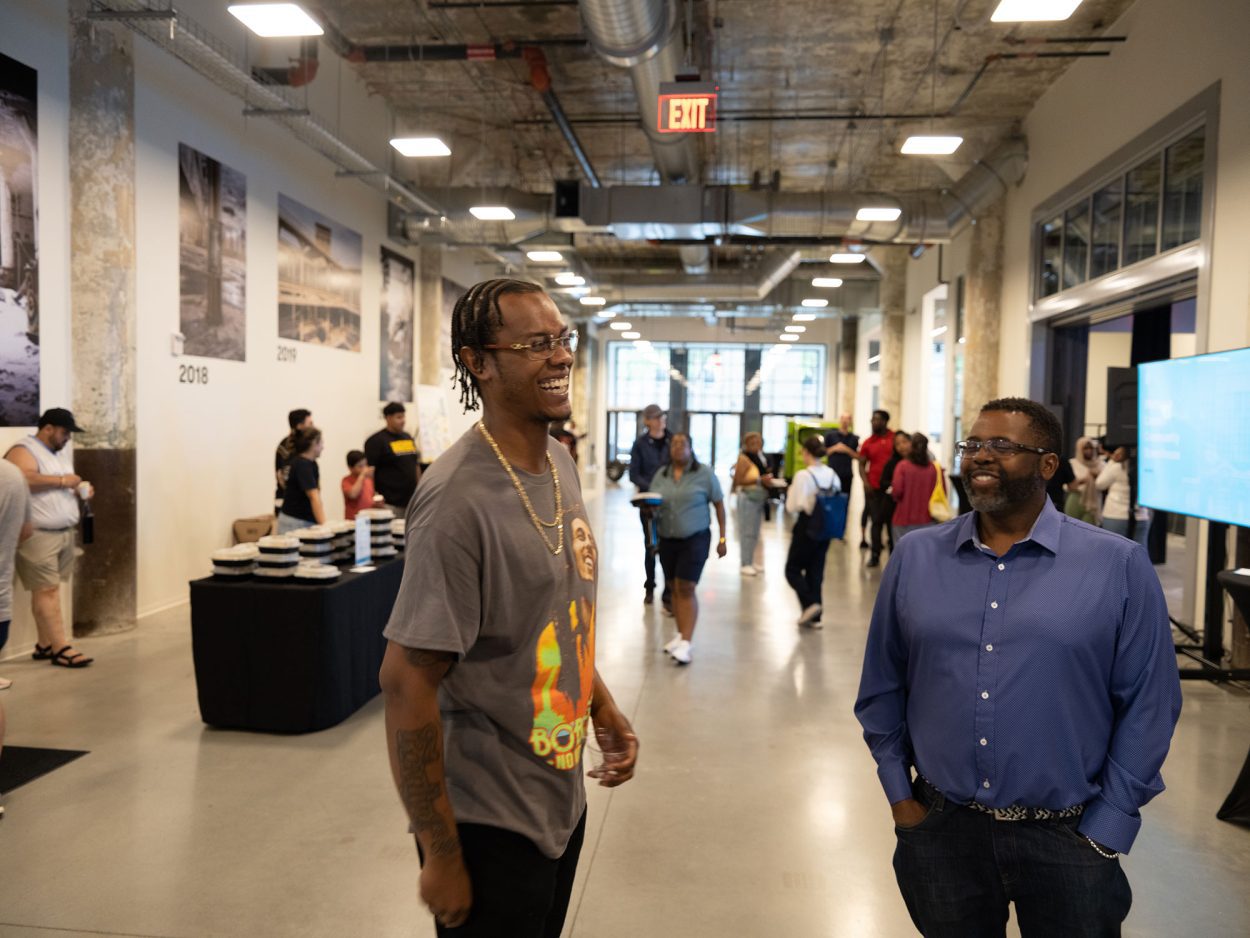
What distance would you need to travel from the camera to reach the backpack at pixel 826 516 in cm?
721

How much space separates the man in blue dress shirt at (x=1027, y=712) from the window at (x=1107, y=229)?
25.8ft

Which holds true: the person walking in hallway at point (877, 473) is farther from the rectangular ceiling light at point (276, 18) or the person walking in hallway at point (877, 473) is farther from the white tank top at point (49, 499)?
the white tank top at point (49, 499)

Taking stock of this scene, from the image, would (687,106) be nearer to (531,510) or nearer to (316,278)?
(316,278)

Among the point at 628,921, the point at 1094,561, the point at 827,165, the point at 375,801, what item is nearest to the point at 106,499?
the point at 375,801

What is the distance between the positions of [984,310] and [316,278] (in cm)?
803

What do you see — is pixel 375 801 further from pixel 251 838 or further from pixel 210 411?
pixel 210 411

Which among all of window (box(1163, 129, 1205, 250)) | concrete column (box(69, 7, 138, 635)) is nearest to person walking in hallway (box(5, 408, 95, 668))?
concrete column (box(69, 7, 138, 635))

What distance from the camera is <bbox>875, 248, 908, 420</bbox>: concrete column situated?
18859 millimetres

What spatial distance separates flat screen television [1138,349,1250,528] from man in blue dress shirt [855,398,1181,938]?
417 centimetres

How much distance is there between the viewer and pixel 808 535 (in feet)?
24.1

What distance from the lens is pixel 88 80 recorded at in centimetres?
644

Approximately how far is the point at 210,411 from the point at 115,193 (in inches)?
93.1

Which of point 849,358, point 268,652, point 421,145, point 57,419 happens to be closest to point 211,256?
point 421,145

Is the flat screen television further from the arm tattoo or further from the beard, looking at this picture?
the arm tattoo
